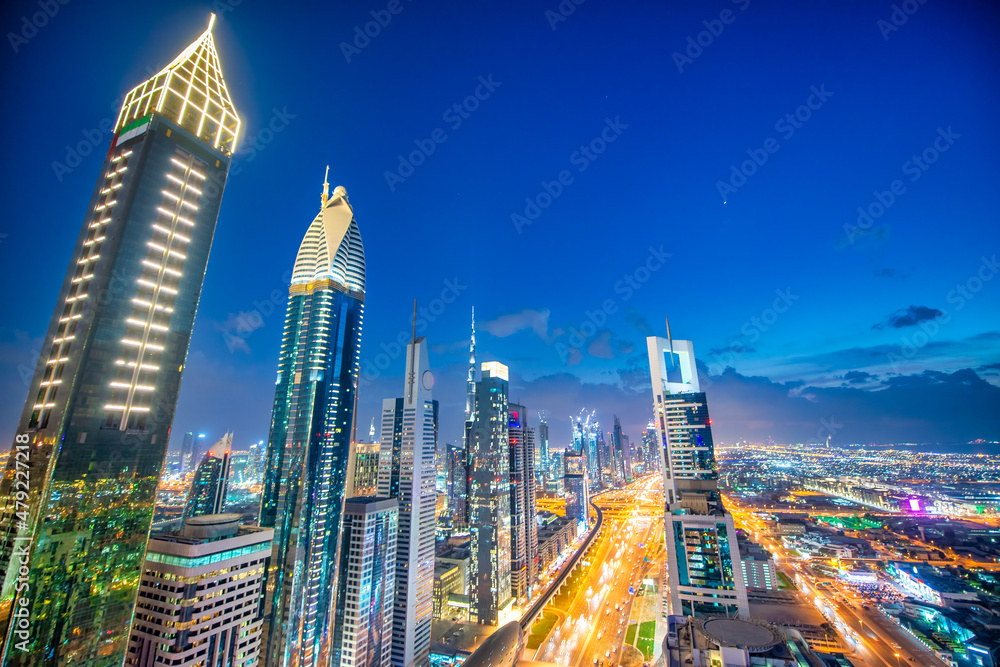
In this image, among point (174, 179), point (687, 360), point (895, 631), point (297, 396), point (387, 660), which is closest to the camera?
point (174, 179)

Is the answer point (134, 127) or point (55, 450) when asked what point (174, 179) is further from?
point (55, 450)

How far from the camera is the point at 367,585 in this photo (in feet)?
180

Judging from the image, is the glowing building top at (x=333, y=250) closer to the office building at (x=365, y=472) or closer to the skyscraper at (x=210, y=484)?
the skyscraper at (x=210, y=484)

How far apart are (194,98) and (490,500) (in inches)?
2622

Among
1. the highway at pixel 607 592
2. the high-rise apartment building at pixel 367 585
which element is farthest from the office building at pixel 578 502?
the high-rise apartment building at pixel 367 585

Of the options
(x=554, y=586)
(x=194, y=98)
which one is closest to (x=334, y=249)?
(x=194, y=98)

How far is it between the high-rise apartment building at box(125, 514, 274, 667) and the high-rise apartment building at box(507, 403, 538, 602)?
158 ft

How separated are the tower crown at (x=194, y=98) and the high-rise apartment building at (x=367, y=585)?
46.0m

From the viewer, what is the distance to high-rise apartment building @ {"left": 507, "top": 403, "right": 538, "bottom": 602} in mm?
73125

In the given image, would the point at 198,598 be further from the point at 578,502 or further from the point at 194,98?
the point at 578,502

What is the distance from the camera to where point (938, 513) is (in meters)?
98.5

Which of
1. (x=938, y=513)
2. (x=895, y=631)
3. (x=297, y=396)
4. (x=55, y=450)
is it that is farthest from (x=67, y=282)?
(x=938, y=513)

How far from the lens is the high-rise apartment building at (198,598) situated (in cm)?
2875

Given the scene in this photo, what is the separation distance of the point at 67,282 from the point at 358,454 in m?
72.4
